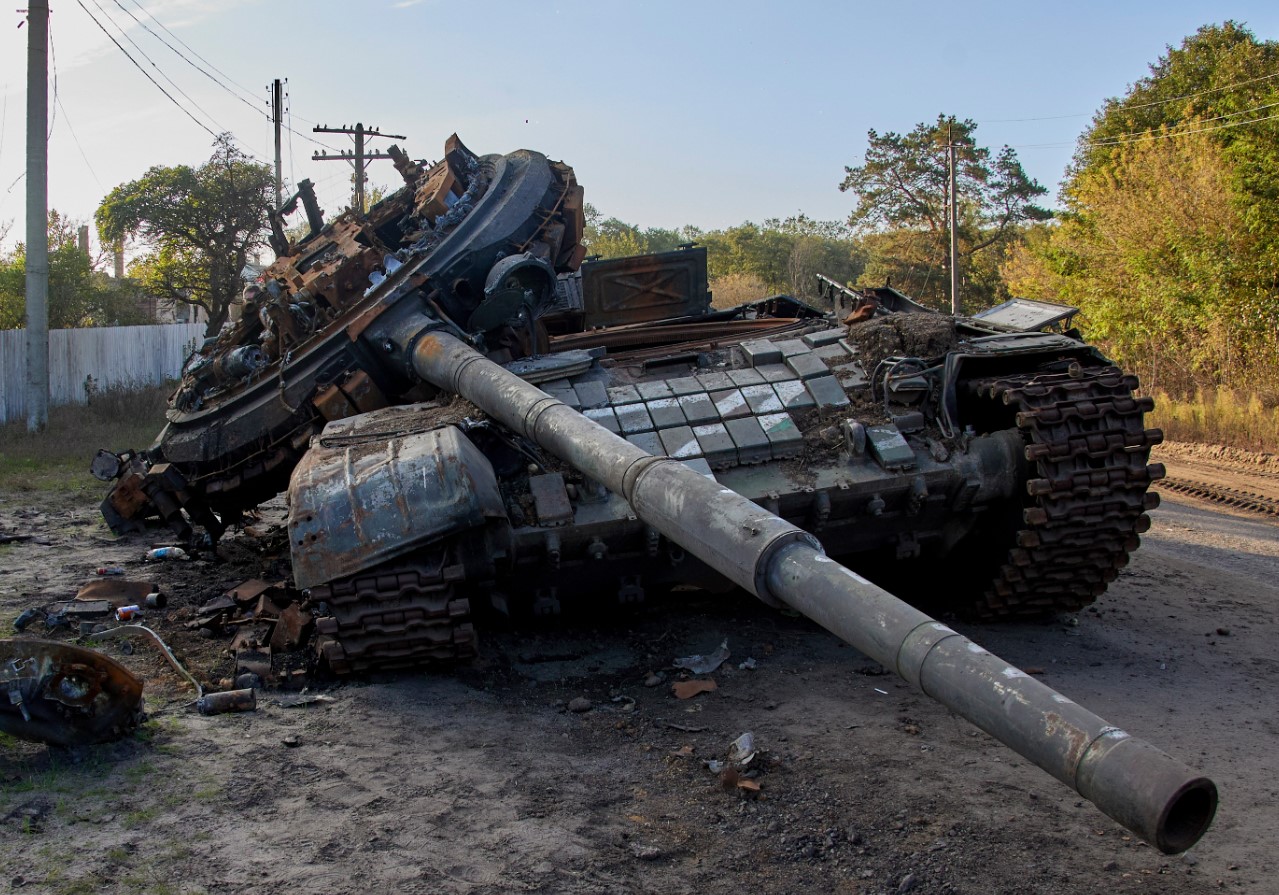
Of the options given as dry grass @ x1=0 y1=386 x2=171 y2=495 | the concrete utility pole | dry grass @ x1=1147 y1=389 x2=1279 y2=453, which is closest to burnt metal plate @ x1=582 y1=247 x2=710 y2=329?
dry grass @ x1=0 y1=386 x2=171 y2=495

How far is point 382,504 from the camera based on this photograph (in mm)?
5969

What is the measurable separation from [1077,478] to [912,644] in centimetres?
377

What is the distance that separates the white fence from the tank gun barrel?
18722 mm

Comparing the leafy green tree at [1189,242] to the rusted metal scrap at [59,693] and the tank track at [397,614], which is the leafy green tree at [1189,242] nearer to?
the tank track at [397,614]

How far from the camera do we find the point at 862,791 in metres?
4.84

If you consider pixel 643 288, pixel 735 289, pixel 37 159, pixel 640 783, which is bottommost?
pixel 640 783

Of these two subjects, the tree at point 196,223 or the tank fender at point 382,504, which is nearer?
the tank fender at point 382,504

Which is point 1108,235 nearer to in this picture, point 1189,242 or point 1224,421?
point 1189,242

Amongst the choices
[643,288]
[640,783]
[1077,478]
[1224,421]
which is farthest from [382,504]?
[1224,421]

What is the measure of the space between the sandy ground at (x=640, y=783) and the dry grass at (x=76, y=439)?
9.16 m

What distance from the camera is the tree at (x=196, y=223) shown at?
28.2 m

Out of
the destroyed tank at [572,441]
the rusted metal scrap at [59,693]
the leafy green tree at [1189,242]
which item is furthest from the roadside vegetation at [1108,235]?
the rusted metal scrap at [59,693]

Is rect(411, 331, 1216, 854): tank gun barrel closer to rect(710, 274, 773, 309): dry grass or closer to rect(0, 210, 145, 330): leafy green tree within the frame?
rect(0, 210, 145, 330): leafy green tree

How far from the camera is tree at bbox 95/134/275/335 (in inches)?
1109
